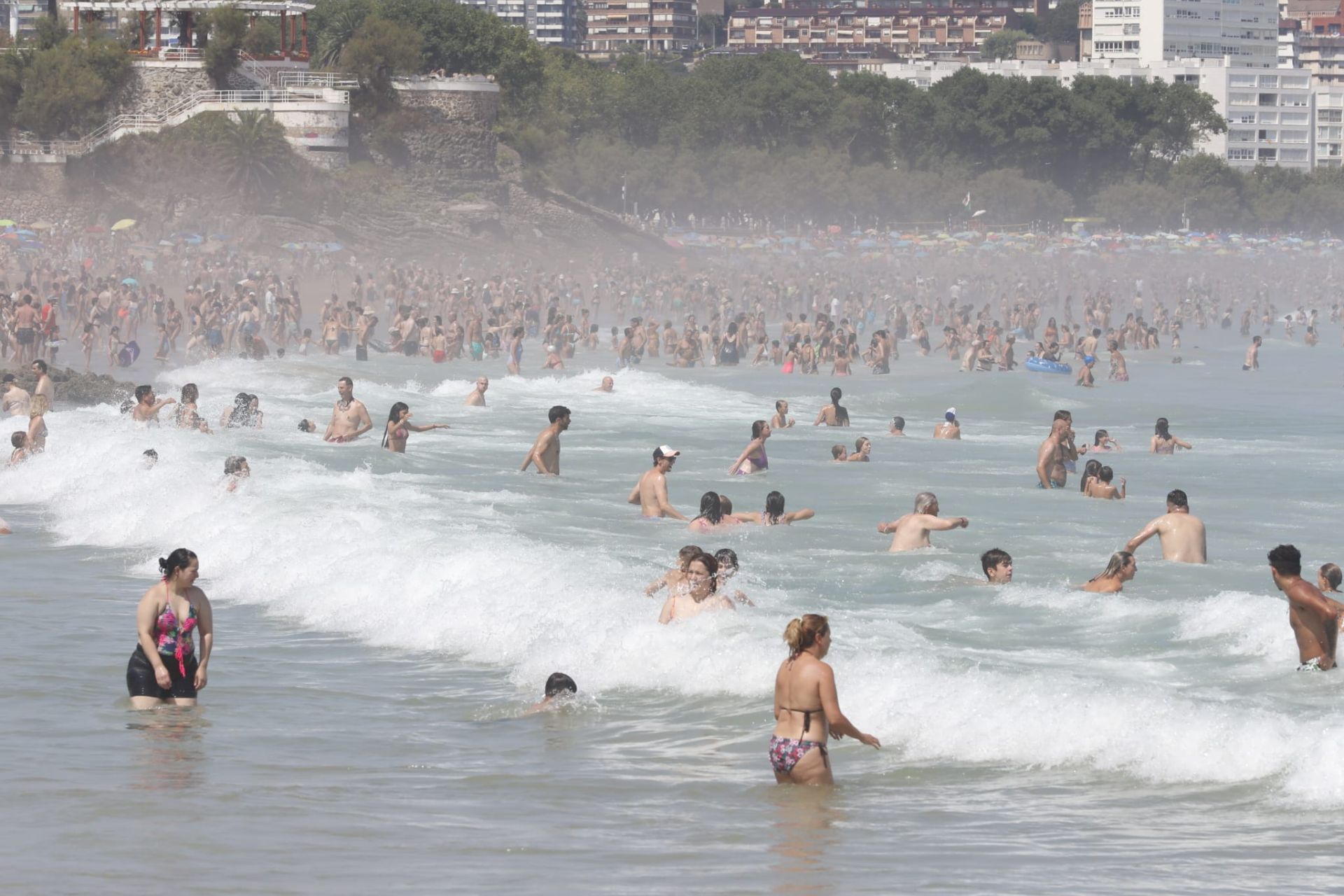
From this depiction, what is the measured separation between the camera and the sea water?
7.01m

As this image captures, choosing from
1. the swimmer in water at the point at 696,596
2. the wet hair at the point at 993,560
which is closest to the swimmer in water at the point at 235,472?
the swimmer in water at the point at 696,596

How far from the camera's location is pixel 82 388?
25.4m

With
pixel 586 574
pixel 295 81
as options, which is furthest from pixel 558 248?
pixel 586 574

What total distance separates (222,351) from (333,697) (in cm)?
2406

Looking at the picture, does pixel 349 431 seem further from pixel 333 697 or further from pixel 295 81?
pixel 295 81

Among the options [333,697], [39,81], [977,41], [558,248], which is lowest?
[333,697]

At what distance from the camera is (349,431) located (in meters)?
20.8

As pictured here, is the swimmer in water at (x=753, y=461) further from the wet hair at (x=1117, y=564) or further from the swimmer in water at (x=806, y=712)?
the swimmer in water at (x=806, y=712)

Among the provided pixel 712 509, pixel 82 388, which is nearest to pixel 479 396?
pixel 82 388

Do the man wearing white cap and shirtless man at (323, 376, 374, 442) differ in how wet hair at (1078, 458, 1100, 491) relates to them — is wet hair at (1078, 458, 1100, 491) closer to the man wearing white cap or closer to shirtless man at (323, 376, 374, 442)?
the man wearing white cap

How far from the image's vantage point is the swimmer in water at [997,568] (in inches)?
503

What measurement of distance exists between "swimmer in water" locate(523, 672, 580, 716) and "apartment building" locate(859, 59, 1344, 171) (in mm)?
143190

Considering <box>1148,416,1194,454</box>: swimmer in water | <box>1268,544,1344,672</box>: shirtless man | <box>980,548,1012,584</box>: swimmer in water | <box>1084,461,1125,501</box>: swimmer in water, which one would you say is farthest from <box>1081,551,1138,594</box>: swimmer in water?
<box>1148,416,1194,454</box>: swimmer in water

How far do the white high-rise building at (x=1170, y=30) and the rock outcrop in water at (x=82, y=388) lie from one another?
483 ft
